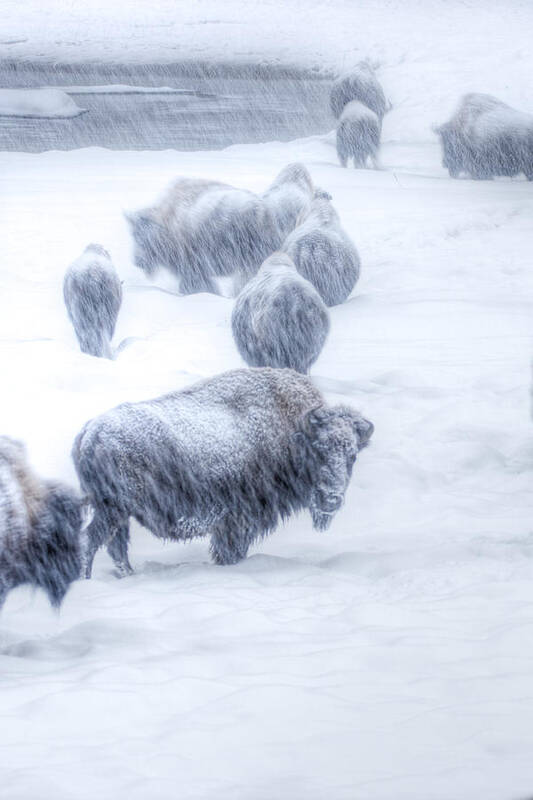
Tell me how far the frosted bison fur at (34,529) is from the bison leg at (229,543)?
0.69m

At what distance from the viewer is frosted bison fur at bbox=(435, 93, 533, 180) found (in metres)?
12.5

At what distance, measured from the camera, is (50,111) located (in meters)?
18.5

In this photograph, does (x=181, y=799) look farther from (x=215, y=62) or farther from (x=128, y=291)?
(x=215, y=62)

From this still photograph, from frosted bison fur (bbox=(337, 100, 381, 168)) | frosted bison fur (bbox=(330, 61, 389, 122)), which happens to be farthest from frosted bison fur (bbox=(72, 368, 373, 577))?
frosted bison fur (bbox=(330, 61, 389, 122))

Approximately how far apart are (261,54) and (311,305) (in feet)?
65.8

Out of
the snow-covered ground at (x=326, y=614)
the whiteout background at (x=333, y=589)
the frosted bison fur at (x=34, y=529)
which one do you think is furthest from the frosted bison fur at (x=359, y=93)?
the frosted bison fur at (x=34, y=529)

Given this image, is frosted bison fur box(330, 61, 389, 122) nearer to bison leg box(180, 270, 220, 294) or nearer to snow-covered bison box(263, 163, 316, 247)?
snow-covered bison box(263, 163, 316, 247)

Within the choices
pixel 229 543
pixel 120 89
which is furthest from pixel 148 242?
pixel 120 89

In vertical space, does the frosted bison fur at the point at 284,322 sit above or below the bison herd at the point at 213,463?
below

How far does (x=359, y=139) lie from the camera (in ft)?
43.7

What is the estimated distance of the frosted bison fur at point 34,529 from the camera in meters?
2.92

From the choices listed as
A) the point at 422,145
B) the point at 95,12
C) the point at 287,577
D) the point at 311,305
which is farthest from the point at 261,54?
the point at 287,577

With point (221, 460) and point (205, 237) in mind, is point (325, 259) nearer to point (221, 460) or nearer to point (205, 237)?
point (205, 237)

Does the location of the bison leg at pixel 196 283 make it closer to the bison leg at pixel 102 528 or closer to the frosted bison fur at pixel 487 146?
the frosted bison fur at pixel 487 146
